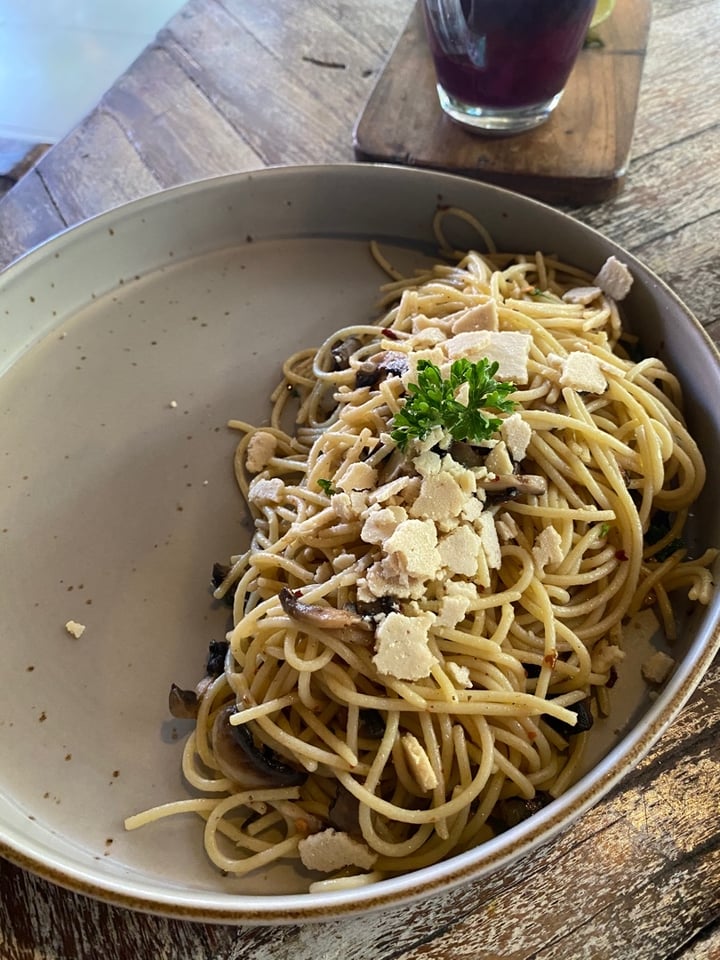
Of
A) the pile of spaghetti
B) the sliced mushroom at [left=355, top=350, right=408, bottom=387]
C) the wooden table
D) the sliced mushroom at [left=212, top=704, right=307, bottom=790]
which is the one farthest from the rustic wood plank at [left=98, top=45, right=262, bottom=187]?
the sliced mushroom at [left=212, top=704, right=307, bottom=790]

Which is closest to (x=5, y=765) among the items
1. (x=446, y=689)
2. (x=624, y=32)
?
(x=446, y=689)

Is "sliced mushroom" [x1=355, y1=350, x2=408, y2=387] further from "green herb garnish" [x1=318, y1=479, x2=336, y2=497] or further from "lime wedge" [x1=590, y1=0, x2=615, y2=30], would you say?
"lime wedge" [x1=590, y1=0, x2=615, y2=30]

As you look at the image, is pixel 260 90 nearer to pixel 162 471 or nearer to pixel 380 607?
pixel 162 471

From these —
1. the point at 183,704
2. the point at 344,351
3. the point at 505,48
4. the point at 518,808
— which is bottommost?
the point at 518,808

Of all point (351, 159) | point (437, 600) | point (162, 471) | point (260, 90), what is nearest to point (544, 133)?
point (351, 159)

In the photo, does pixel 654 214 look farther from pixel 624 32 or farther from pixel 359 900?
pixel 359 900

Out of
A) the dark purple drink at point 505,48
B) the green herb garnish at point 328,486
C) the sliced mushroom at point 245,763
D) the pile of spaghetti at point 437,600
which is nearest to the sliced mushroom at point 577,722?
the pile of spaghetti at point 437,600
